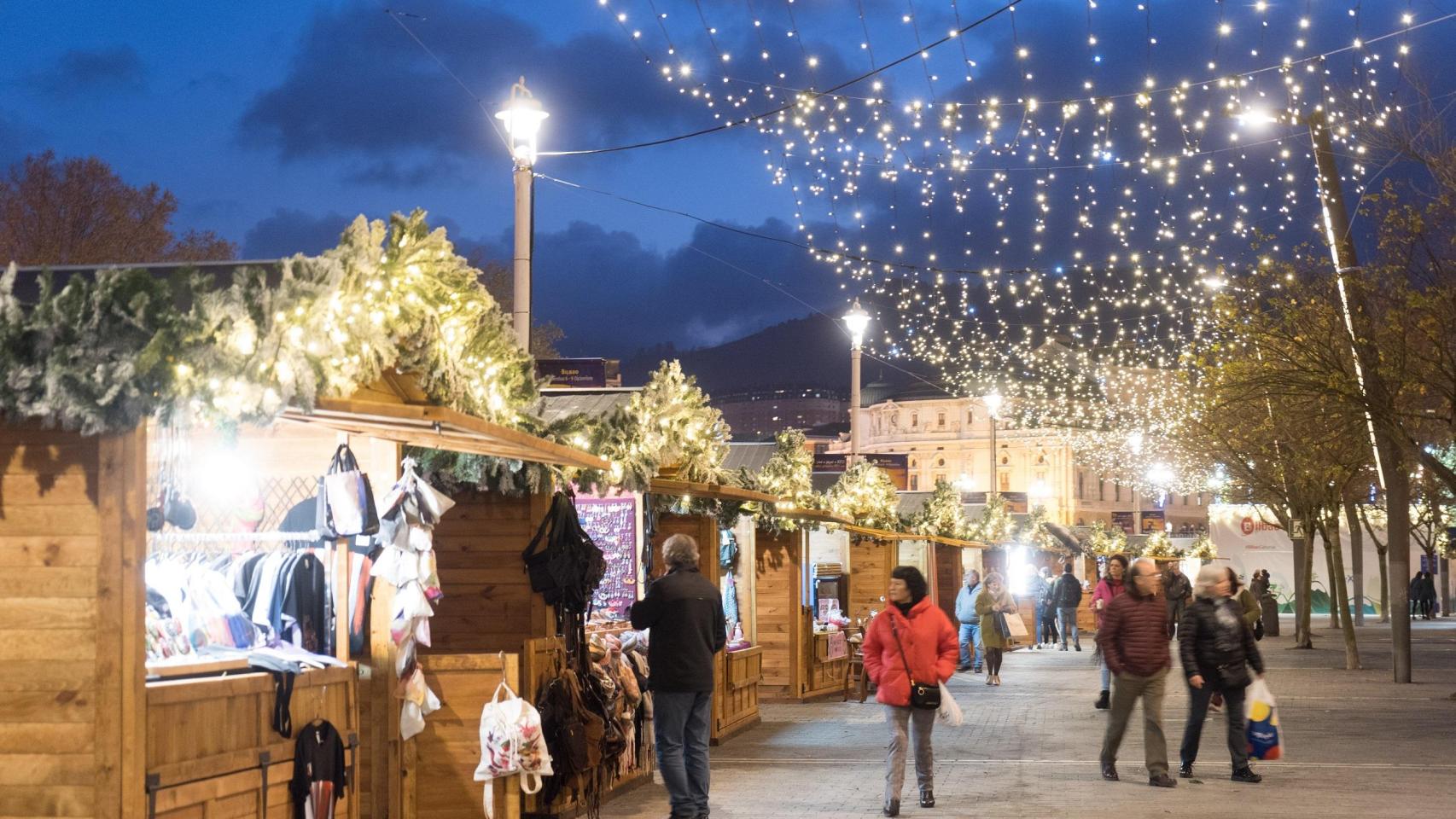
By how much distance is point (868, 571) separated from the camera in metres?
27.5

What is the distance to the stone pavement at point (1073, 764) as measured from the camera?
10938 mm

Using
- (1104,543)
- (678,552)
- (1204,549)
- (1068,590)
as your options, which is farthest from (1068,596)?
(1204,549)

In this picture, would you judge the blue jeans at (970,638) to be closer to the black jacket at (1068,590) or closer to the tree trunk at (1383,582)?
the black jacket at (1068,590)

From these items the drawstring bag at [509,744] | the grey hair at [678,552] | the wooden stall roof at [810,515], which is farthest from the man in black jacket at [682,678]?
the wooden stall roof at [810,515]

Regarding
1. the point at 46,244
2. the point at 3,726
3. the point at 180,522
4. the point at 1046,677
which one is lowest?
the point at 1046,677

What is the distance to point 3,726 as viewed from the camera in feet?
21.2

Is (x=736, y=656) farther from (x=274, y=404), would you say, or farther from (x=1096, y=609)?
(x=274, y=404)

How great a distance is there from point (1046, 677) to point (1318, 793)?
14514mm

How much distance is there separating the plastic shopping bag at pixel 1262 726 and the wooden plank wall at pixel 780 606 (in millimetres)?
8377

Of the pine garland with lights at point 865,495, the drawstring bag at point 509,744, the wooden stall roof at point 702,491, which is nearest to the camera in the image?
the drawstring bag at point 509,744

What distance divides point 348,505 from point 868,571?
776 inches

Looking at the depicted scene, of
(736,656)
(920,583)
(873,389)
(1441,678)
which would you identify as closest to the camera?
(920,583)

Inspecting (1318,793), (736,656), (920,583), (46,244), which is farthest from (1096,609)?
(46,244)

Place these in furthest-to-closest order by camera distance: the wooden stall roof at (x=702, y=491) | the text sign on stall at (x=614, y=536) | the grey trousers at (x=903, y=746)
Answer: the wooden stall roof at (x=702, y=491)
the text sign on stall at (x=614, y=536)
the grey trousers at (x=903, y=746)
